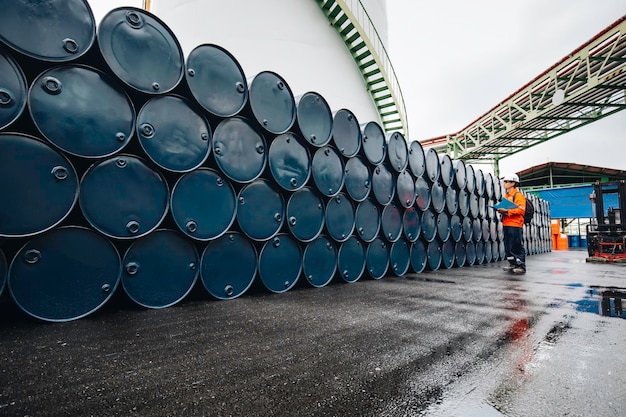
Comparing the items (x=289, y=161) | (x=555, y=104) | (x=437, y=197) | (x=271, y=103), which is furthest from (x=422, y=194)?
(x=555, y=104)

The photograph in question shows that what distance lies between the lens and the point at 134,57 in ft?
8.11

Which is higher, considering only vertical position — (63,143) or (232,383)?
(63,143)

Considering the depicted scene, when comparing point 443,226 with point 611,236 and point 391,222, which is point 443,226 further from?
point 611,236

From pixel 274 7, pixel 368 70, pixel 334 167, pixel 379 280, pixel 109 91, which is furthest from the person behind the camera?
pixel 368 70

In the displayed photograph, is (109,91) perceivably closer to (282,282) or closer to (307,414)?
(282,282)

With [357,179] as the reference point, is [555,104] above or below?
above

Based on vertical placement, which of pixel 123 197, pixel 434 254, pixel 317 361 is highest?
pixel 123 197

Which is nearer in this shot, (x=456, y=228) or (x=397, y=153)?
(x=397, y=153)

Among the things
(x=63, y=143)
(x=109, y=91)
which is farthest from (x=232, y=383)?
(x=109, y=91)

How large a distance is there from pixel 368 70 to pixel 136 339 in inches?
399

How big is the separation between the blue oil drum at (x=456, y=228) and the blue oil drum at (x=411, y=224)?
1108 millimetres

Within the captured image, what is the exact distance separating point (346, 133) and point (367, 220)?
123cm

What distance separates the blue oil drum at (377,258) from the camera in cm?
432

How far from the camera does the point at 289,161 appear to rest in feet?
11.3
